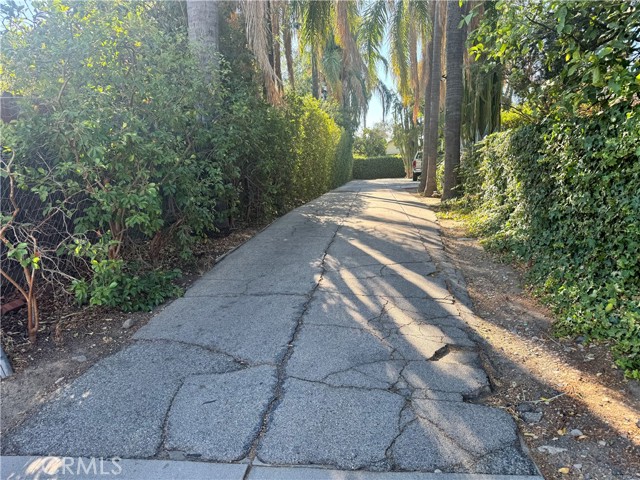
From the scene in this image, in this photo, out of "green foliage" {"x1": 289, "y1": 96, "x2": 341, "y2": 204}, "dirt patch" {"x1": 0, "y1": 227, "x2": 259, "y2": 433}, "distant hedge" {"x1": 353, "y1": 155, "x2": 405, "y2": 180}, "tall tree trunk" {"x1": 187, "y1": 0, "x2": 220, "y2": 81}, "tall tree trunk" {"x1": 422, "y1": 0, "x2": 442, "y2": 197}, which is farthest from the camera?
"distant hedge" {"x1": 353, "y1": 155, "x2": 405, "y2": 180}

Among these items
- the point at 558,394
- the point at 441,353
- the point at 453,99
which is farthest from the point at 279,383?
the point at 453,99

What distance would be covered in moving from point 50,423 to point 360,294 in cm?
323

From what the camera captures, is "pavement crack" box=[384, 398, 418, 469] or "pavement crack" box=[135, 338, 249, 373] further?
"pavement crack" box=[135, 338, 249, 373]

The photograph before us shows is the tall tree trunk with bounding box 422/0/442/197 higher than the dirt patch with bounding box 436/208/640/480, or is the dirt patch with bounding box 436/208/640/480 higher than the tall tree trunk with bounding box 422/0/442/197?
the tall tree trunk with bounding box 422/0/442/197

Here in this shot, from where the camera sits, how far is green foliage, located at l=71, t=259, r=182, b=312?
3.86 m

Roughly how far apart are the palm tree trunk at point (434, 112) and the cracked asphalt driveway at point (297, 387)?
985 centimetres

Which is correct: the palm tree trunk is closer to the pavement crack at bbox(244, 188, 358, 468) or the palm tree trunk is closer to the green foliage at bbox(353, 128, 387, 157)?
the pavement crack at bbox(244, 188, 358, 468)

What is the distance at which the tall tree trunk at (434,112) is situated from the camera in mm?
13102

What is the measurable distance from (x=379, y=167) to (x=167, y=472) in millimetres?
41561

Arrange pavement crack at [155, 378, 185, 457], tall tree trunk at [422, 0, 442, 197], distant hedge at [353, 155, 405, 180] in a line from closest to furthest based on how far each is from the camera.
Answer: pavement crack at [155, 378, 185, 457]
tall tree trunk at [422, 0, 442, 197]
distant hedge at [353, 155, 405, 180]

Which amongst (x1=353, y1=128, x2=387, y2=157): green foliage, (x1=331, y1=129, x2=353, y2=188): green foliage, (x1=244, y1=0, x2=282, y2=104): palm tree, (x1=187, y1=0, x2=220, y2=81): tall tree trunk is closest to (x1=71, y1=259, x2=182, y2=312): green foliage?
(x1=187, y1=0, x2=220, y2=81): tall tree trunk

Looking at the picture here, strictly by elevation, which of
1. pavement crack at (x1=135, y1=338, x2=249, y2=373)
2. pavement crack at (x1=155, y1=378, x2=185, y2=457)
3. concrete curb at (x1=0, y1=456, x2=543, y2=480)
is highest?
pavement crack at (x1=135, y1=338, x2=249, y2=373)

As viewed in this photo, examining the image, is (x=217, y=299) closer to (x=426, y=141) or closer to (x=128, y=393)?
(x=128, y=393)

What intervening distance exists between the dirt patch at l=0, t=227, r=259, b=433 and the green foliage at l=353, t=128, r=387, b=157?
4543 centimetres
